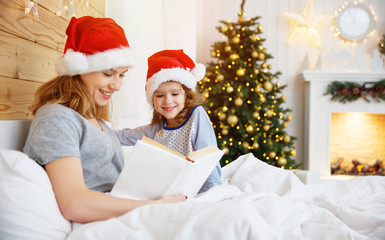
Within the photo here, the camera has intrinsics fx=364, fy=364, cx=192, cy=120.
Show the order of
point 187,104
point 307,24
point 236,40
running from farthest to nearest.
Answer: point 307,24, point 236,40, point 187,104

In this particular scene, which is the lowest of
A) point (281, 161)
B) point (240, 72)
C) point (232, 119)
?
point (281, 161)

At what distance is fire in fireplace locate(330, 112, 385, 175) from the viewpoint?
15.4ft

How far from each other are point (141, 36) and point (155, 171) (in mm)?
1937

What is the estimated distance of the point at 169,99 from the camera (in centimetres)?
191

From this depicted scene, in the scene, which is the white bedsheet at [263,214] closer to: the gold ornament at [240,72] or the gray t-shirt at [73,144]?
the gray t-shirt at [73,144]

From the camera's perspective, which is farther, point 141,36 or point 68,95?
point 141,36

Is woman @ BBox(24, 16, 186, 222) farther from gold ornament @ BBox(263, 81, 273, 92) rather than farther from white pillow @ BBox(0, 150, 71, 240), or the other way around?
gold ornament @ BBox(263, 81, 273, 92)

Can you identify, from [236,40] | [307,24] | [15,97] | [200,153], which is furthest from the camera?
[307,24]

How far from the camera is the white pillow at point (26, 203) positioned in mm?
946

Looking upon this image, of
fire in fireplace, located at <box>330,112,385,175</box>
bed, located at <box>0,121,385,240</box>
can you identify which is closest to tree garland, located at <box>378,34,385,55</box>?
fire in fireplace, located at <box>330,112,385,175</box>

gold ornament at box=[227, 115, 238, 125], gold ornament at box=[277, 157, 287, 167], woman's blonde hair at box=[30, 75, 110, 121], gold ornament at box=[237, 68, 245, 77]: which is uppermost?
gold ornament at box=[237, 68, 245, 77]

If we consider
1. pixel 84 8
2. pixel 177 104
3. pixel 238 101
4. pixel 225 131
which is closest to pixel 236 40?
pixel 238 101

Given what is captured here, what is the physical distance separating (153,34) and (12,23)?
162 cm

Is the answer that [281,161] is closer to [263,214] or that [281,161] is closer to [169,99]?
[169,99]
